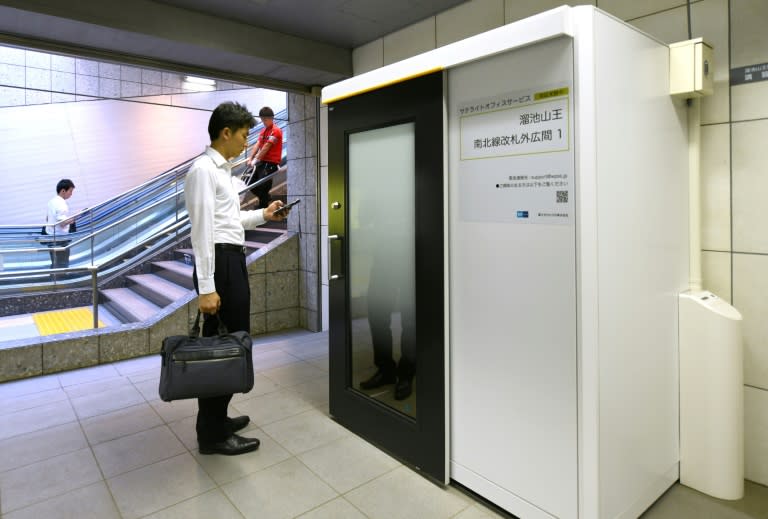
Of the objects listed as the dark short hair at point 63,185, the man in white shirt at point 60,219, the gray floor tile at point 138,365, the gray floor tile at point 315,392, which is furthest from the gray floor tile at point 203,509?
the dark short hair at point 63,185

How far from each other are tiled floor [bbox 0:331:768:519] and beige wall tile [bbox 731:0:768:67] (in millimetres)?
1986

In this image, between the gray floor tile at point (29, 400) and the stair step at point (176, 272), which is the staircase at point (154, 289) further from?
the gray floor tile at point (29, 400)

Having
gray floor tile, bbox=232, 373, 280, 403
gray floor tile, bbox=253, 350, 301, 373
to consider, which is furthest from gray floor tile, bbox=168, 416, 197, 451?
gray floor tile, bbox=253, 350, 301, 373

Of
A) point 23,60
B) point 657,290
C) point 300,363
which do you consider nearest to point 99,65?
point 23,60

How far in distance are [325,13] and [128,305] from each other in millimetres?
3922

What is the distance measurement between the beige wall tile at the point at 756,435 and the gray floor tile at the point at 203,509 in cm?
237

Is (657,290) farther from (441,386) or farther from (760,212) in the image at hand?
(441,386)

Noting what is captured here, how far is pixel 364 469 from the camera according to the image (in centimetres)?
238

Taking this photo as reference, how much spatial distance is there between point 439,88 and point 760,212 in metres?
1.58

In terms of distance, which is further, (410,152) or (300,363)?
(300,363)

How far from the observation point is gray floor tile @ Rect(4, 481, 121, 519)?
6.63ft

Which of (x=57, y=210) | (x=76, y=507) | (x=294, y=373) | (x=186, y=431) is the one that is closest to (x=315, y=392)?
(x=294, y=373)

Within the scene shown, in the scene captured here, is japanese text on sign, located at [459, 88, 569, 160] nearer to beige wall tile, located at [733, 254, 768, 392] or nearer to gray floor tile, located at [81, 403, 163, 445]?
beige wall tile, located at [733, 254, 768, 392]

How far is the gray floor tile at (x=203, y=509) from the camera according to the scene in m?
2.01
